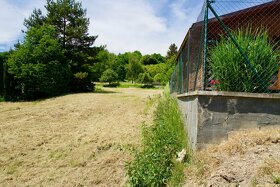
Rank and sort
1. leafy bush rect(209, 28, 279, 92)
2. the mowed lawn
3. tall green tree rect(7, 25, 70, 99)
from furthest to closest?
tall green tree rect(7, 25, 70, 99) → the mowed lawn → leafy bush rect(209, 28, 279, 92)

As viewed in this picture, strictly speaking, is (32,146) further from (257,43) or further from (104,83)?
(104,83)

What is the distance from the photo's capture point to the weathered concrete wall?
4051 mm

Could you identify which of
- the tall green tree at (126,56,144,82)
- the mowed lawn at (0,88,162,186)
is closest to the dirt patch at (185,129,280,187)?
the mowed lawn at (0,88,162,186)

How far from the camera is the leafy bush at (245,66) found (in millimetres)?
4250

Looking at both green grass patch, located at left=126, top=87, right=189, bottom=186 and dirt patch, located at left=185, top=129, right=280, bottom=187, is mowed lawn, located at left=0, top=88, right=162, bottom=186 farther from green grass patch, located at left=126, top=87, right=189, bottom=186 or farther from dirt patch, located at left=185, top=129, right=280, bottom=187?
dirt patch, located at left=185, top=129, right=280, bottom=187

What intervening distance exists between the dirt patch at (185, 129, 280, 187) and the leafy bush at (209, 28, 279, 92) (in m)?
0.69

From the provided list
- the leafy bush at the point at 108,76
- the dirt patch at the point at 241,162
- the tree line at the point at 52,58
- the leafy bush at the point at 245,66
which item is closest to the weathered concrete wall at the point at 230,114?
the dirt patch at the point at 241,162

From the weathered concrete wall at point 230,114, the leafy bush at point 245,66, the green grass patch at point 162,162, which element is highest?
the leafy bush at point 245,66

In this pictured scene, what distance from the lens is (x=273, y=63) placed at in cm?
433

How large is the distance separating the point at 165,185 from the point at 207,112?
1163mm

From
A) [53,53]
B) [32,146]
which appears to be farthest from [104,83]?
[32,146]

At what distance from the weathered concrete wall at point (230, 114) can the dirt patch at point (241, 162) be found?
0.38ft

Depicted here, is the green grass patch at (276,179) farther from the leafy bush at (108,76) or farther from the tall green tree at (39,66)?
the leafy bush at (108,76)

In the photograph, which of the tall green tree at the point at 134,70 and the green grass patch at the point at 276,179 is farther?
the tall green tree at the point at 134,70
